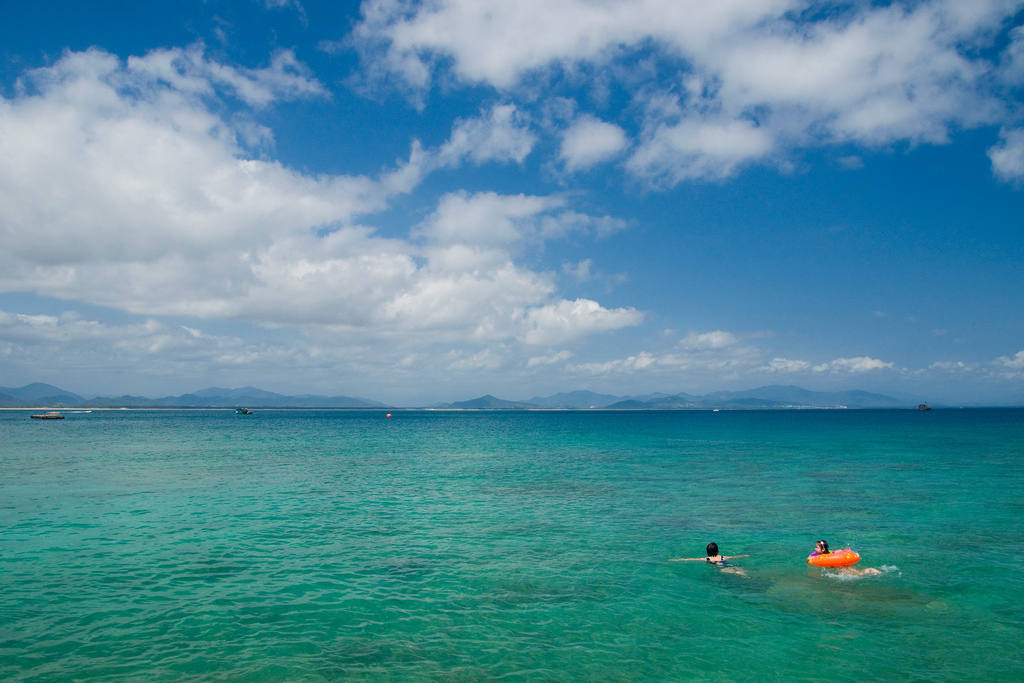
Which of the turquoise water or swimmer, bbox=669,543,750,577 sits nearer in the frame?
the turquoise water

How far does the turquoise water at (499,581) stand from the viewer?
47.7 feet

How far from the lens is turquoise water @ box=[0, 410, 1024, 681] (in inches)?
572

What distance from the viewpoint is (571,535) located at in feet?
89.6

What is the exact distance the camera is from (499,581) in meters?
20.4

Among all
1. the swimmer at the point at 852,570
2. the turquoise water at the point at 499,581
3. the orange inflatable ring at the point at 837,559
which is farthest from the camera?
the orange inflatable ring at the point at 837,559

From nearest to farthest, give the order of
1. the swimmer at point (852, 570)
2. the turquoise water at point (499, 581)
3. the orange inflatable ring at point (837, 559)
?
the turquoise water at point (499, 581), the swimmer at point (852, 570), the orange inflatable ring at point (837, 559)

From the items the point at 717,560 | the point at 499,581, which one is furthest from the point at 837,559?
the point at 499,581

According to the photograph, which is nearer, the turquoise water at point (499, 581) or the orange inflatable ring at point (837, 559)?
the turquoise water at point (499, 581)

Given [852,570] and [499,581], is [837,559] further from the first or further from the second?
[499,581]

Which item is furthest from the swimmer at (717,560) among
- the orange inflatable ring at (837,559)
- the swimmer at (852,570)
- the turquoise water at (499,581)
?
the swimmer at (852,570)

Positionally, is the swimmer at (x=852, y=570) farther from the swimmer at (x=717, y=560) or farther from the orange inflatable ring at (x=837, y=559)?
the swimmer at (x=717, y=560)

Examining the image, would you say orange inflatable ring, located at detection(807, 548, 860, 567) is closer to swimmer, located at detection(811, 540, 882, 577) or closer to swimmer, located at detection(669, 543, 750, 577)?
swimmer, located at detection(811, 540, 882, 577)

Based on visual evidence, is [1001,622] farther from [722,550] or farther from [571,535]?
[571,535]

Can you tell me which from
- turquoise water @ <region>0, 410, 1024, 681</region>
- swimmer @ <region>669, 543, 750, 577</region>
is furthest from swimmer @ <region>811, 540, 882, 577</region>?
swimmer @ <region>669, 543, 750, 577</region>
